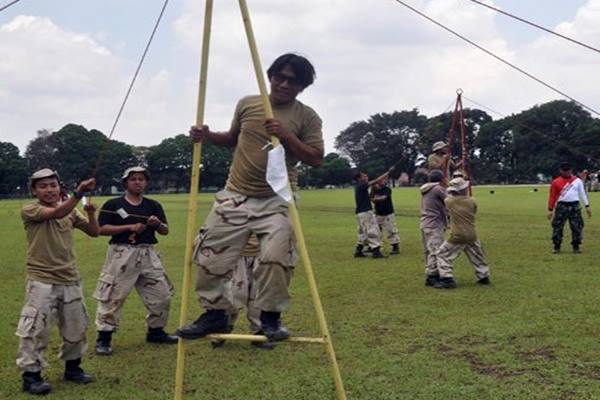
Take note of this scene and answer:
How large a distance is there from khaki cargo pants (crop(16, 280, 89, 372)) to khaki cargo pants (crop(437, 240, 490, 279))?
20.2 feet

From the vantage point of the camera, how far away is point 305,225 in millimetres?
25703

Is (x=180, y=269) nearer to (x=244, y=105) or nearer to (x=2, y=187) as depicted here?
(x=244, y=105)

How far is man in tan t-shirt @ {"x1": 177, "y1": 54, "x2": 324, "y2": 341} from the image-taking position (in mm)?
4781

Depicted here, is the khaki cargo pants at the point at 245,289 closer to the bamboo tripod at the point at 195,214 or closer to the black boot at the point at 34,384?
the black boot at the point at 34,384

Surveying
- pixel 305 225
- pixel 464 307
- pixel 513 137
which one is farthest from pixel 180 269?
pixel 513 137

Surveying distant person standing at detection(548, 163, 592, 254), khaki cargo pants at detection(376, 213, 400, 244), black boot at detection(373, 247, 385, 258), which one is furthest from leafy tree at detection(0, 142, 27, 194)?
distant person standing at detection(548, 163, 592, 254)

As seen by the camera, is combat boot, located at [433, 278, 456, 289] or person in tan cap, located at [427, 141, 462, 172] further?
person in tan cap, located at [427, 141, 462, 172]

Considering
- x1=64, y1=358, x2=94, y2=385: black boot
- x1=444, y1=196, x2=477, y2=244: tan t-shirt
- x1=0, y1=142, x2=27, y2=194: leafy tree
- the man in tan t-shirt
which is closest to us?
the man in tan t-shirt

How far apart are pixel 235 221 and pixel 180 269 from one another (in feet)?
29.9

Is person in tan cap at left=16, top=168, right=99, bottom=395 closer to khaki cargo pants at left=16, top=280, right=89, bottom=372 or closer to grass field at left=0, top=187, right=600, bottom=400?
khaki cargo pants at left=16, top=280, right=89, bottom=372

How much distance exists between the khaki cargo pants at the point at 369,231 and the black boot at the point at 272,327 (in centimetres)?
1031

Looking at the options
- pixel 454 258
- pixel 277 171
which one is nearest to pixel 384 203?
pixel 454 258

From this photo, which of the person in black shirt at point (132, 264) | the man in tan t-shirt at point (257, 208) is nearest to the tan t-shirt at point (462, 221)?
the person in black shirt at point (132, 264)

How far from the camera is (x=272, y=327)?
474 cm
